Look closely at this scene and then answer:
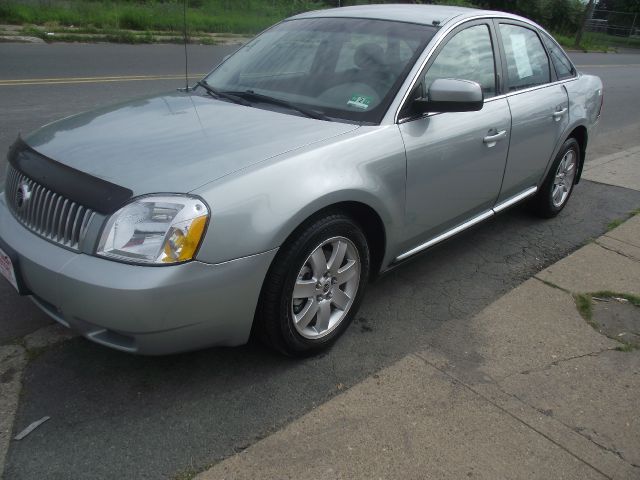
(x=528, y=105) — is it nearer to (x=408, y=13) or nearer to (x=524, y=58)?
(x=524, y=58)

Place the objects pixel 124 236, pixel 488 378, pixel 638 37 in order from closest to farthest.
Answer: pixel 124 236 → pixel 488 378 → pixel 638 37

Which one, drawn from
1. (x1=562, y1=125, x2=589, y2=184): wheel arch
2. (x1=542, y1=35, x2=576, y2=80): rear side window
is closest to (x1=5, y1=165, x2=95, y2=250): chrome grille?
(x1=542, y1=35, x2=576, y2=80): rear side window

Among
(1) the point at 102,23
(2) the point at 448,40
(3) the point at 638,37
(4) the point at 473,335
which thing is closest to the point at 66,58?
(1) the point at 102,23

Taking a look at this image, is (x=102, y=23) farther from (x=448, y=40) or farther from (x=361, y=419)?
(x=361, y=419)

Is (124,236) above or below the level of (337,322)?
above

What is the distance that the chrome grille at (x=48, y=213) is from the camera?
95.6 inches

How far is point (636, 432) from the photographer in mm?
2670

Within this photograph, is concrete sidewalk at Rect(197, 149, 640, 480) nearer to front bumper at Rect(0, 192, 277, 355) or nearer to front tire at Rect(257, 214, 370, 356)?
front tire at Rect(257, 214, 370, 356)

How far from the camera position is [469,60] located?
3.76 metres

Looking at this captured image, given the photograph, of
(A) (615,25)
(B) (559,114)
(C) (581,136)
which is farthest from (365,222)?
(A) (615,25)

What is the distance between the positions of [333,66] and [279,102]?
0.41 metres

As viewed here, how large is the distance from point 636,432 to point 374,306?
1.48 m

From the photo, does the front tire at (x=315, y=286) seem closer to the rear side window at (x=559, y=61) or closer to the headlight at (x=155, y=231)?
the headlight at (x=155, y=231)

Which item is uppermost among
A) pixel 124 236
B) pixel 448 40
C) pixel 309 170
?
pixel 448 40
